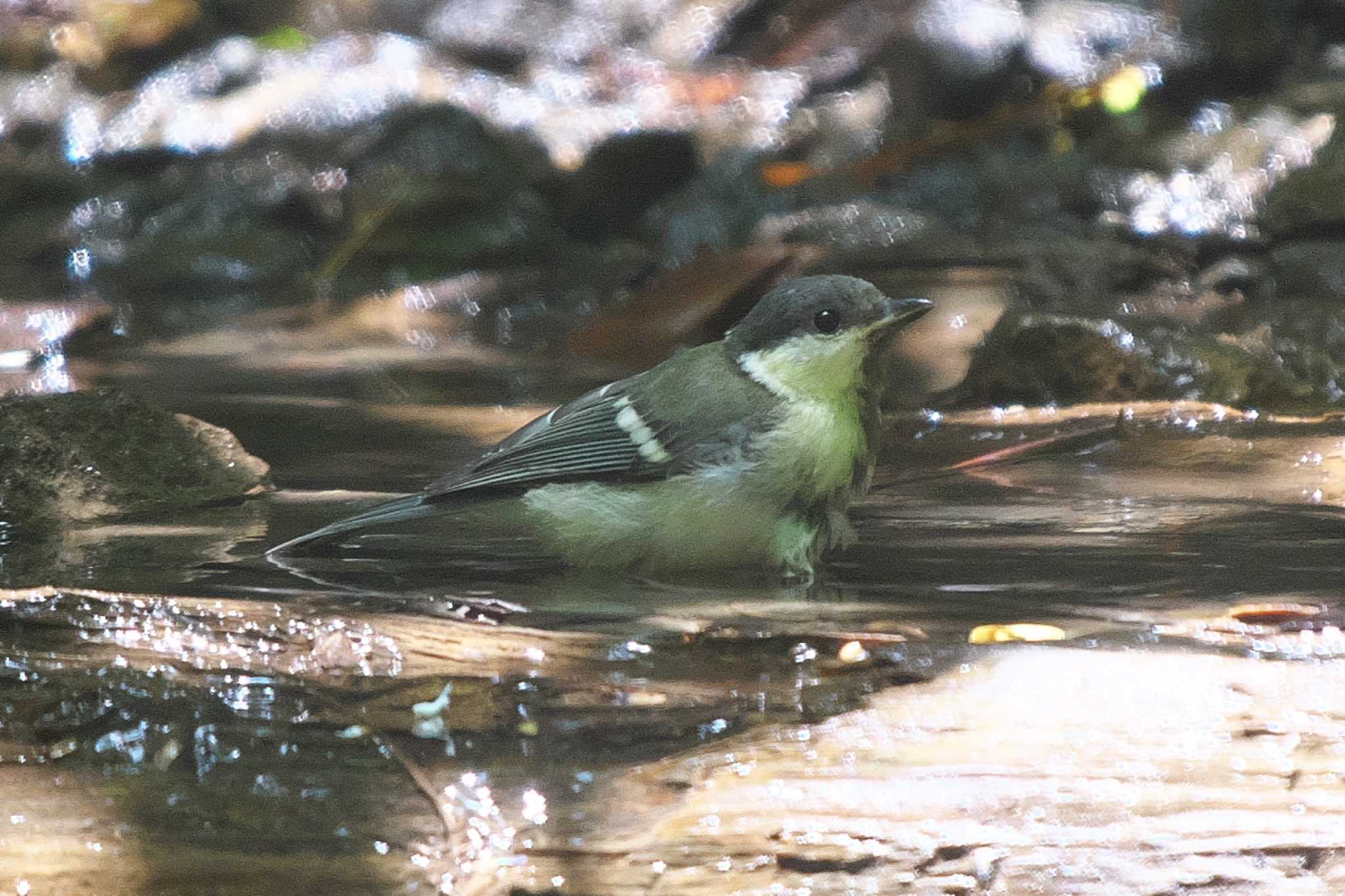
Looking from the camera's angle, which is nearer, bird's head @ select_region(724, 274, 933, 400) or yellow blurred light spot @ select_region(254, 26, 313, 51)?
bird's head @ select_region(724, 274, 933, 400)

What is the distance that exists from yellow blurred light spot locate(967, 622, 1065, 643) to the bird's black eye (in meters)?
1.09

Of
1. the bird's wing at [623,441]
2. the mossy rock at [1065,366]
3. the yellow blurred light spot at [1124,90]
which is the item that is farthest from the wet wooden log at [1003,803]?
the yellow blurred light spot at [1124,90]

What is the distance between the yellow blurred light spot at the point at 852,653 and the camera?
2.71m

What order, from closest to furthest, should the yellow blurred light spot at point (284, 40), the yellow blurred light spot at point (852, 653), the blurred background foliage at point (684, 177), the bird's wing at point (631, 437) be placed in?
the yellow blurred light spot at point (852, 653), the bird's wing at point (631, 437), the blurred background foliage at point (684, 177), the yellow blurred light spot at point (284, 40)

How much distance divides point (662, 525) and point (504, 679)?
3.50 feet

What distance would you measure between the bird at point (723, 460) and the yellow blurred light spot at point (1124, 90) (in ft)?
20.0

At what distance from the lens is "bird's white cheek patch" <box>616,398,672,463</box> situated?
370cm

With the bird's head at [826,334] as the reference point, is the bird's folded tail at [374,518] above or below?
below

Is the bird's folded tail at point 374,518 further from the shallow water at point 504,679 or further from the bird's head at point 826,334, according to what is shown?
the bird's head at point 826,334

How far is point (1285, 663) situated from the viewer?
261 centimetres

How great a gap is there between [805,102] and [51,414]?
746cm

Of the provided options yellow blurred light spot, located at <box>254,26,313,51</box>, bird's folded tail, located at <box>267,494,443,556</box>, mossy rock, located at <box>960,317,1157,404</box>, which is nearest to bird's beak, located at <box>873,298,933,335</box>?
bird's folded tail, located at <box>267,494,443,556</box>

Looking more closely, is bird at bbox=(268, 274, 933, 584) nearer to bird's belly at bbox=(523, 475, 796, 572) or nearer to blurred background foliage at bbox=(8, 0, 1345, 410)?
bird's belly at bbox=(523, 475, 796, 572)

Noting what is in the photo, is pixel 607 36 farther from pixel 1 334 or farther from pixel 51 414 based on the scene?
pixel 51 414
